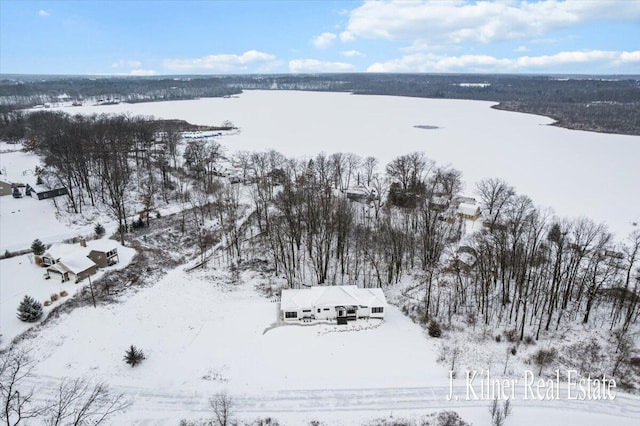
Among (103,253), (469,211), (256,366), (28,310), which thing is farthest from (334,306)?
(469,211)

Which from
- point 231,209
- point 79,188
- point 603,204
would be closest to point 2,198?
point 79,188

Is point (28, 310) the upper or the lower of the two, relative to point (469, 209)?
lower

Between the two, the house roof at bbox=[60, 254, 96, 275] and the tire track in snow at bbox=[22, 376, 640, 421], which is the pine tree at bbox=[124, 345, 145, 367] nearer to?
the tire track in snow at bbox=[22, 376, 640, 421]

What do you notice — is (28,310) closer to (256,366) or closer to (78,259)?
(78,259)

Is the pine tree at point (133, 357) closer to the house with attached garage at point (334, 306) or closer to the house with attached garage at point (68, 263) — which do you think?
the house with attached garage at point (334, 306)

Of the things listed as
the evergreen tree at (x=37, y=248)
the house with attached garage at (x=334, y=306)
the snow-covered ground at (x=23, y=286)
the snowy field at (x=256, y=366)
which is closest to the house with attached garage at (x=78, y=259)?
the snow-covered ground at (x=23, y=286)
